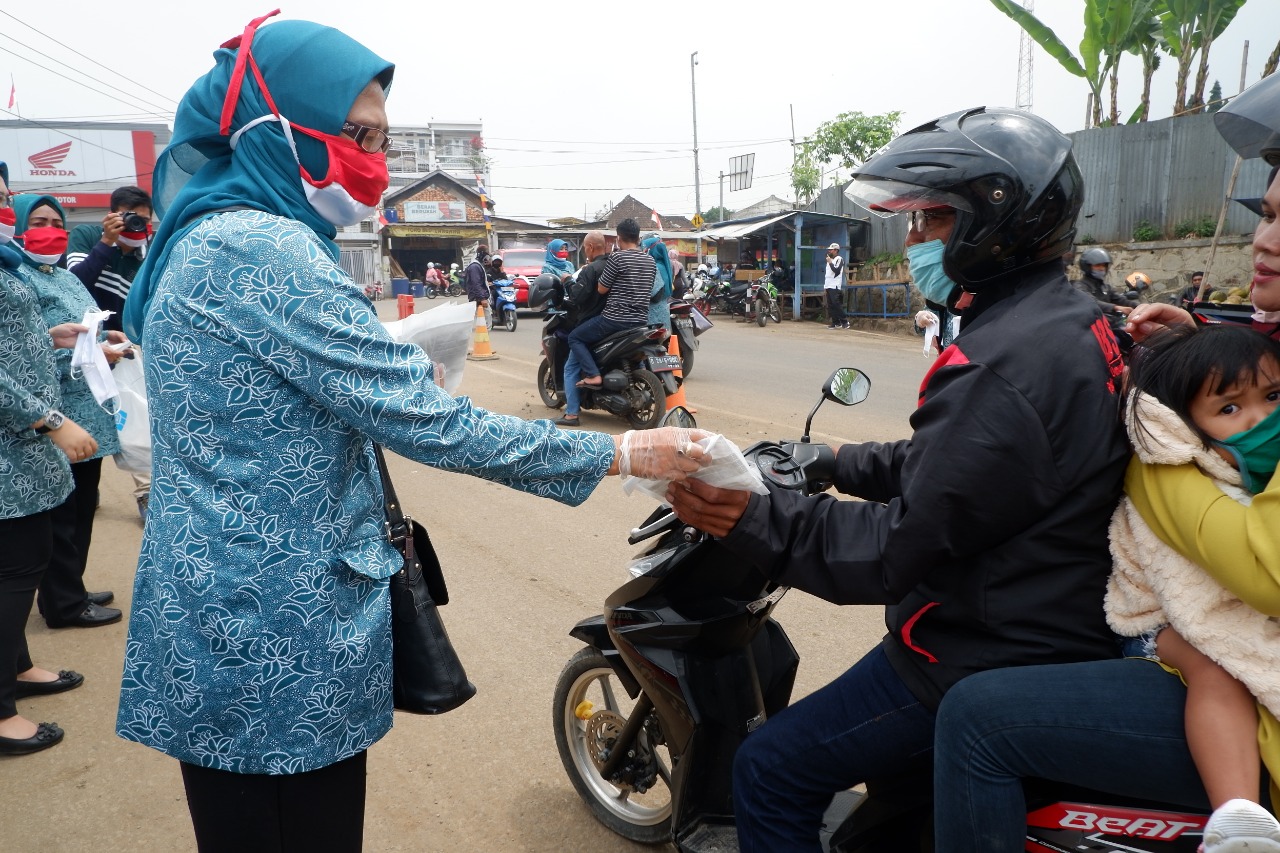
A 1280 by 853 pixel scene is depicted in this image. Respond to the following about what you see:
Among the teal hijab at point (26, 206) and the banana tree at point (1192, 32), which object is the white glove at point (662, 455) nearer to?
the teal hijab at point (26, 206)

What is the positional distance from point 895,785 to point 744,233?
21.4 metres

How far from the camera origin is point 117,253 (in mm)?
4988

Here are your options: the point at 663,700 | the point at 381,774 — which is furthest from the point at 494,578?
the point at 663,700

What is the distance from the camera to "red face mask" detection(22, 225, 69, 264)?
147 inches

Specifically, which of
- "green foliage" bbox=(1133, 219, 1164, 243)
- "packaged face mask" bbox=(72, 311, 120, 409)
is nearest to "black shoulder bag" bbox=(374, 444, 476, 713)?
"packaged face mask" bbox=(72, 311, 120, 409)

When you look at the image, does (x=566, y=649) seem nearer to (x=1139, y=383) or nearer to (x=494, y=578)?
(x=494, y=578)

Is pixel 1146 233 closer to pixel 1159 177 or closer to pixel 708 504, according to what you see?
pixel 1159 177

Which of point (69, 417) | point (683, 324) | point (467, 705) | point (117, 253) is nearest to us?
point (467, 705)

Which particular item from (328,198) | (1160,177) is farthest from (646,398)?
(1160,177)

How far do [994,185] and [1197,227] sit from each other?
49.2 ft

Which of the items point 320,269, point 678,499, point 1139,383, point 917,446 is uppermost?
point 320,269

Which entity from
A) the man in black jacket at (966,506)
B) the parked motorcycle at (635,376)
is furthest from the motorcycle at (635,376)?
the man in black jacket at (966,506)

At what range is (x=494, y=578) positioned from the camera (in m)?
4.50

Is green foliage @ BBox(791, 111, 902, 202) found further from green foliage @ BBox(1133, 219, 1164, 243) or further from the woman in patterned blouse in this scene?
the woman in patterned blouse
